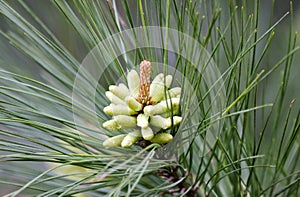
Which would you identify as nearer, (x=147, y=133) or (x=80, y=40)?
(x=147, y=133)

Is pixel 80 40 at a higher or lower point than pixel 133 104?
higher

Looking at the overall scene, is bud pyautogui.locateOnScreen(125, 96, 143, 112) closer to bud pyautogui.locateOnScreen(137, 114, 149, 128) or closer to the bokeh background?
bud pyautogui.locateOnScreen(137, 114, 149, 128)

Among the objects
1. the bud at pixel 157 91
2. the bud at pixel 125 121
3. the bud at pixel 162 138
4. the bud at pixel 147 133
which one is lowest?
the bud at pixel 162 138

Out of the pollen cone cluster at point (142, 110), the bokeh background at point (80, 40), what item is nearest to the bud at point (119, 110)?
the pollen cone cluster at point (142, 110)

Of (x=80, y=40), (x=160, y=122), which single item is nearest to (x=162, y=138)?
(x=160, y=122)

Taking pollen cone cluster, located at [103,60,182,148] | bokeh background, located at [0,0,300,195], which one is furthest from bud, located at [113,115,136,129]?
bokeh background, located at [0,0,300,195]

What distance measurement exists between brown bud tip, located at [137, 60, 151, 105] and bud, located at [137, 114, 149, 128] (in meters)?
0.02

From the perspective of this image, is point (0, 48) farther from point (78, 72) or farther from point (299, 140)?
point (299, 140)

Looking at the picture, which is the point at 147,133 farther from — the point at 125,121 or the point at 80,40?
the point at 80,40

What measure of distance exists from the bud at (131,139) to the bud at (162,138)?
0.01 m

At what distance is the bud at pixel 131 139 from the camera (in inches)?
19.3

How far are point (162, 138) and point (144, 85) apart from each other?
0.06 metres

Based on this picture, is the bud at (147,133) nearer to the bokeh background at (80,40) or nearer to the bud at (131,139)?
the bud at (131,139)

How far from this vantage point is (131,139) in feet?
1.63
